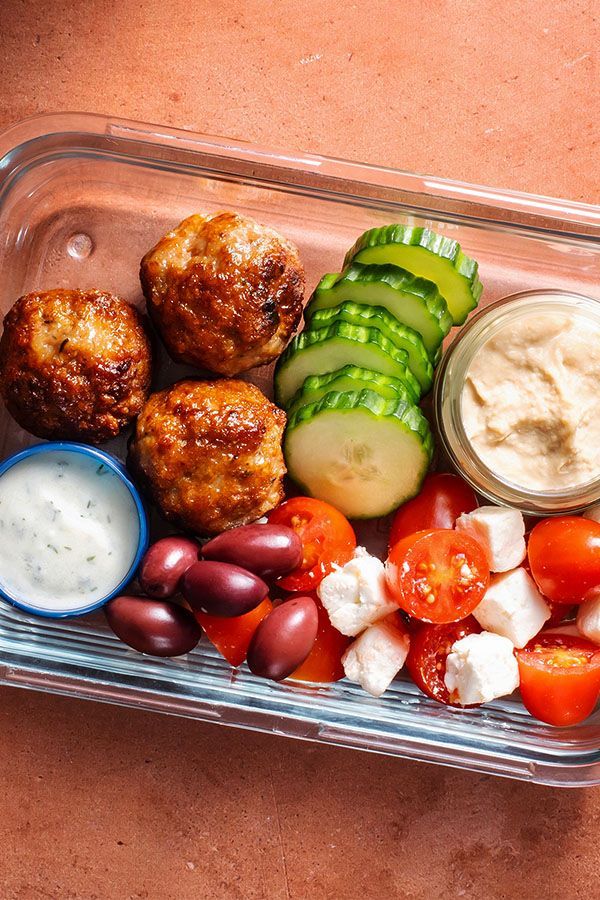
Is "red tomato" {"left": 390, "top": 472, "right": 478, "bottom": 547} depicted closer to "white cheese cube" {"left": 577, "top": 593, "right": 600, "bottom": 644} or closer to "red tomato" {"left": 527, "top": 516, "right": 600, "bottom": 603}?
"red tomato" {"left": 527, "top": 516, "right": 600, "bottom": 603}

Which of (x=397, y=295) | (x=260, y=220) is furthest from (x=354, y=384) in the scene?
(x=260, y=220)

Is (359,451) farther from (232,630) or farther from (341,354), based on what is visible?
(232,630)

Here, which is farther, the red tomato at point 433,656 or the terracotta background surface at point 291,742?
the terracotta background surface at point 291,742

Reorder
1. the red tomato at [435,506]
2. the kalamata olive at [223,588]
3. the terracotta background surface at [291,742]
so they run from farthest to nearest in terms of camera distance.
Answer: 1. the terracotta background surface at [291,742]
2. the red tomato at [435,506]
3. the kalamata olive at [223,588]

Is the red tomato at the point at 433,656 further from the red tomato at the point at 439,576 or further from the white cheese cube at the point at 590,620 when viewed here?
the white cheese cube at the point at 590,620

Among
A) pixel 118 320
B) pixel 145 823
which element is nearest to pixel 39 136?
pixel 118 320

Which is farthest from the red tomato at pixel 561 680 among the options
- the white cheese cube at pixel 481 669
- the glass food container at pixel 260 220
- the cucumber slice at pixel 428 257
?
the cucumber slice at pixel 428 257

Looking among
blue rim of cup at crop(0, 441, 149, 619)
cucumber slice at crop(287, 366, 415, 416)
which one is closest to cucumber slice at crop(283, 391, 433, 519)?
cucumber slice at crop(287, 366, 415, 416)
